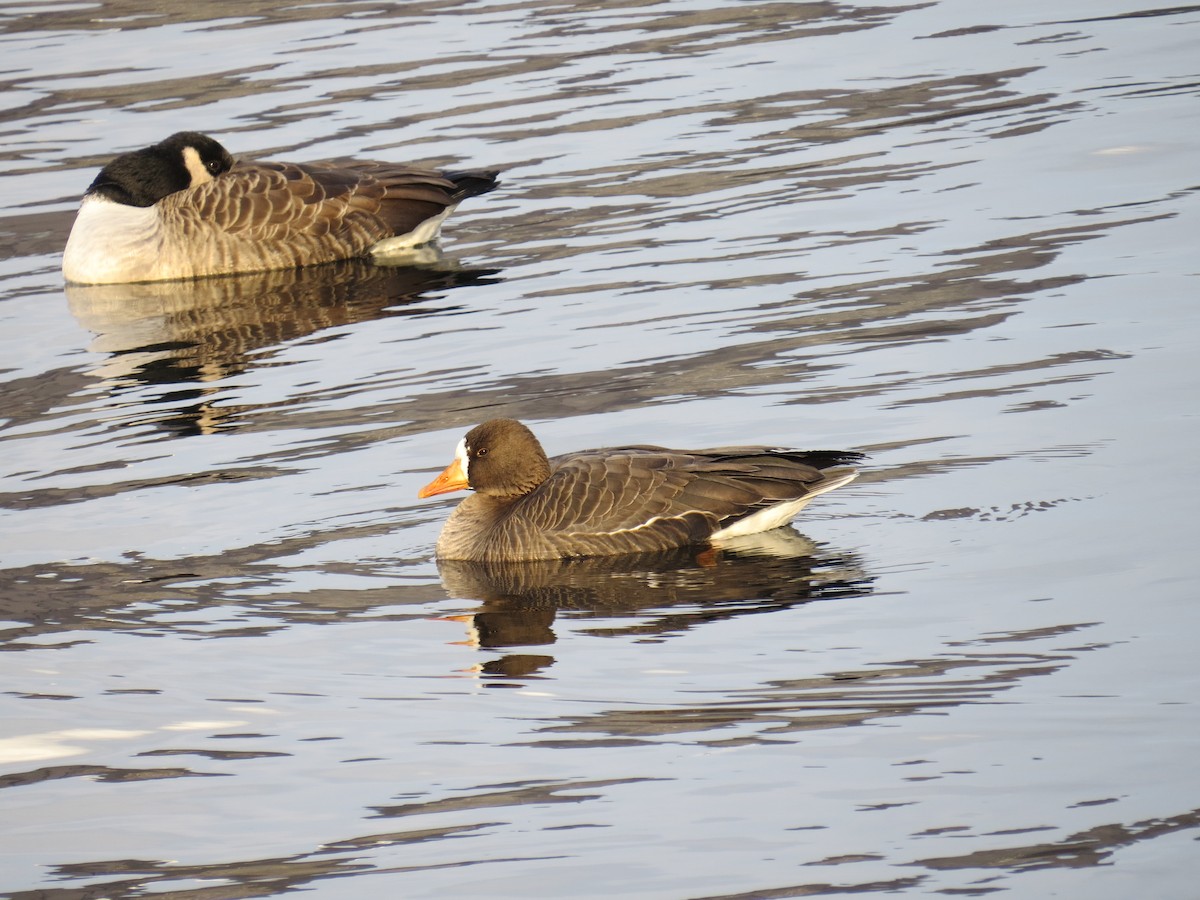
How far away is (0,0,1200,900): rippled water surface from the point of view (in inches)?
283

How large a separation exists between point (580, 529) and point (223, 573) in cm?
186

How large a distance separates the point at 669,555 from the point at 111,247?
956cm

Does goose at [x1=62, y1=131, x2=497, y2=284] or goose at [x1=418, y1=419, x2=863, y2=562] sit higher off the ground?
goose at [x1=62, y1=131, x2=497, y2=284]

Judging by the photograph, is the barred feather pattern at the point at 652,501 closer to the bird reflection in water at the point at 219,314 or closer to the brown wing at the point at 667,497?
the brown wing at the point at 667,497

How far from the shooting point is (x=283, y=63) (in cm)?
2714

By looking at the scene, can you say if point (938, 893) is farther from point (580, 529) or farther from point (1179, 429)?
point (1179, 429)

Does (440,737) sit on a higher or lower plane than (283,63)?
lower

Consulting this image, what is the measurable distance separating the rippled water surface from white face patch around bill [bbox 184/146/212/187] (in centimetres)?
114

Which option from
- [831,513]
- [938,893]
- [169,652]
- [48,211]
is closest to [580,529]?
[831,513]

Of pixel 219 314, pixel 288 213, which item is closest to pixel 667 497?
pixel 219 314

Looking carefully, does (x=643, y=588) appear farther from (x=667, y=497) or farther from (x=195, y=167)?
(x=195, y=167)

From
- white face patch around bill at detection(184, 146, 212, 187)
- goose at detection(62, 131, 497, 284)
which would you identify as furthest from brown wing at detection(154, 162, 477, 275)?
white face patch around bill at detection(184, 146, 212, 187)

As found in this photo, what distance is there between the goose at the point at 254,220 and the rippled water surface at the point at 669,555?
30 centimetres

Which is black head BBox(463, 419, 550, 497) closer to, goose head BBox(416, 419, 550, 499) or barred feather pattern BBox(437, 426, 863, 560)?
goose head BBox(416, 419, 550, 499)
